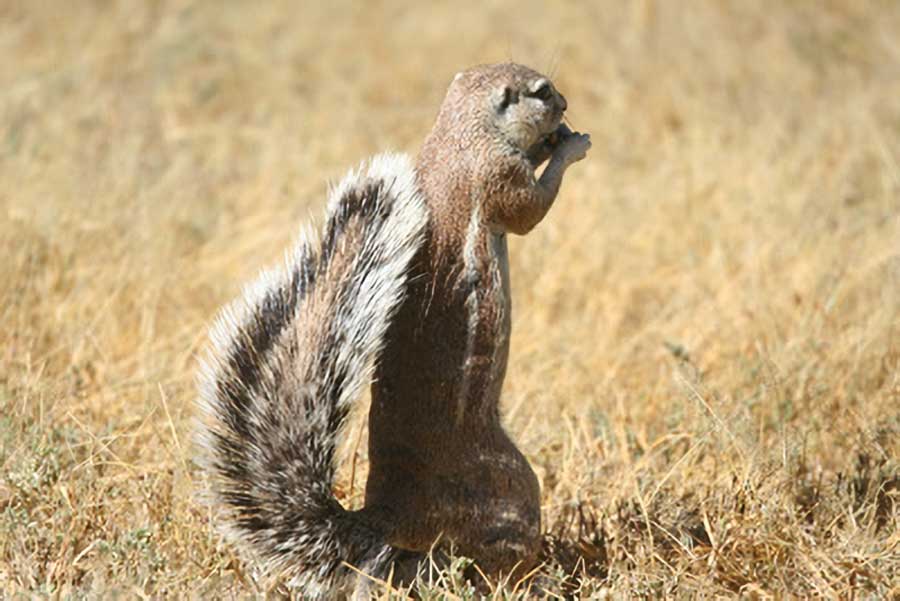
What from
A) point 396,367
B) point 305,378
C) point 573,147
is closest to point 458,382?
point 396,367

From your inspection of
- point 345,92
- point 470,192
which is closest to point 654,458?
point 470,192

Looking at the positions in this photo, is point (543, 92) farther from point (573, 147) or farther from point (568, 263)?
point (568, 263)

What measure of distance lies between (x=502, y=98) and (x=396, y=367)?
0.81 meters

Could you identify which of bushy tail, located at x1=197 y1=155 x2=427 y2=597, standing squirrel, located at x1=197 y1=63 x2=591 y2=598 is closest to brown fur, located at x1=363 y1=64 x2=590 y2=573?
standing squirrel, located at x1=197 y1=63 x2=591 y2=598

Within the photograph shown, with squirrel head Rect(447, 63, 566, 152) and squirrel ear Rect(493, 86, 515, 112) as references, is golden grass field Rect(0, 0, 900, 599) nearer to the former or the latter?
squirrel head Rect(447, 63, 566, 152)

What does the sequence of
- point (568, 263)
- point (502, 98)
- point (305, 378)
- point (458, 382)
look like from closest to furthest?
point (305, 378) → point (458, 382) → point (502, 98) → point (568, 263)

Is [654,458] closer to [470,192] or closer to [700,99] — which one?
[470,192]

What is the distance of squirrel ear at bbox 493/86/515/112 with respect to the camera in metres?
3.75

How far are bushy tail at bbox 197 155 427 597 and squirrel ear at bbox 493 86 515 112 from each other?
0.43 meters

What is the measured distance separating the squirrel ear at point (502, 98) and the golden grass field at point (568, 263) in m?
1.19

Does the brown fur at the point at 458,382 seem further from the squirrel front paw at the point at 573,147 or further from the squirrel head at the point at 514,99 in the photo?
the squirrel front paw at the point at 573,147

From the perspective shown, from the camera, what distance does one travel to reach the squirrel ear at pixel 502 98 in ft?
12.3

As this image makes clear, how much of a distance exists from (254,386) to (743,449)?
165cm

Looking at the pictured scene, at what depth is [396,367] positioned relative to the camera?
362 centimetres
